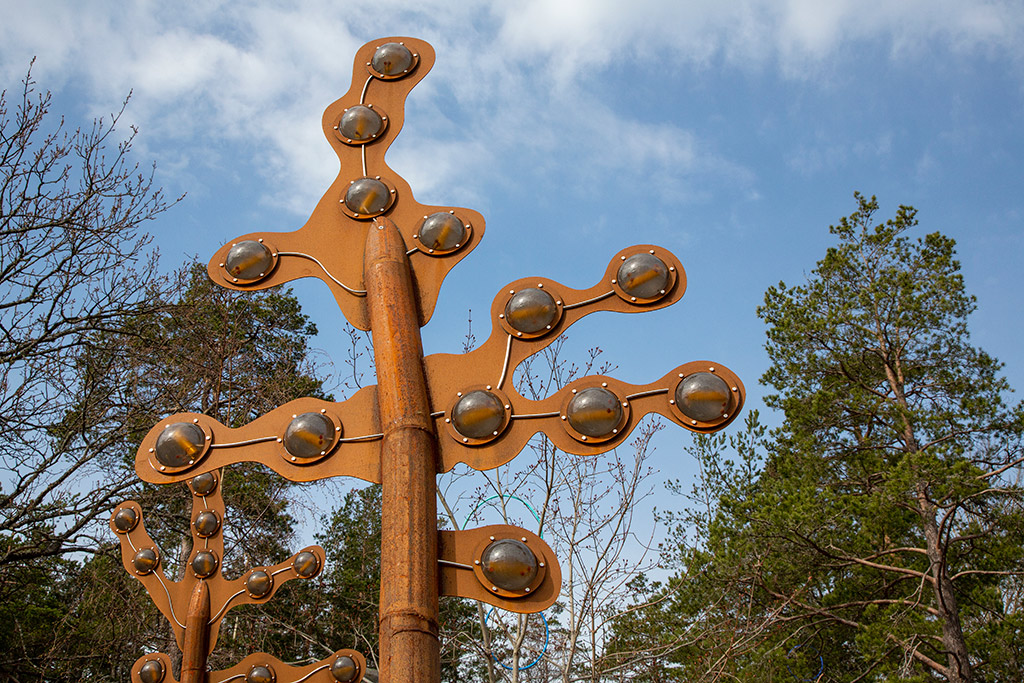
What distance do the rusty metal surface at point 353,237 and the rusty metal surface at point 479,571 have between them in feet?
2.16

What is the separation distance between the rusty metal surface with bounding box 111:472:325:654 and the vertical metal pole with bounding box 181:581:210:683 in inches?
0.4

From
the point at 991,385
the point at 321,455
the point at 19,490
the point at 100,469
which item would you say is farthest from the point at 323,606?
the point at 321,455

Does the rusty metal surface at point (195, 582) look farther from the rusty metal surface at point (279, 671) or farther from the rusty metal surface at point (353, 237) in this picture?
the rusty metal surface at point (353, 237)

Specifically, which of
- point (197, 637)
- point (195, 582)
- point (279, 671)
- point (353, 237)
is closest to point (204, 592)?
point (195, 582)

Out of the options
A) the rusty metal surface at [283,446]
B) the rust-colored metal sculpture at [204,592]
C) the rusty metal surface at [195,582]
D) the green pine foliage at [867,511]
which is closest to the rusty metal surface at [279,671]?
the rust-colored metal sculpture at [204,592]

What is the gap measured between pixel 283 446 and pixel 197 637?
203cm

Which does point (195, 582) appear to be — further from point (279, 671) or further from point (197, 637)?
point (279, 671)

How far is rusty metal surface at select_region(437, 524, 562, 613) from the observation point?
2072 mm

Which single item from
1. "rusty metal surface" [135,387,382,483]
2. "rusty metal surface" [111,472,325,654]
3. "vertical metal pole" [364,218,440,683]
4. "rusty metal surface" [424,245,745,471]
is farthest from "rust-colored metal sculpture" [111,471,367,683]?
"rusty metal surface" [424,245,745,471]

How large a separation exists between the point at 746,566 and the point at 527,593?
10.7 meters

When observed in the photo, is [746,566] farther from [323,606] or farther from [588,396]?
[588,396]

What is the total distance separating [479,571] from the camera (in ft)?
6.86

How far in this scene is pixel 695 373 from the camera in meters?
2.17

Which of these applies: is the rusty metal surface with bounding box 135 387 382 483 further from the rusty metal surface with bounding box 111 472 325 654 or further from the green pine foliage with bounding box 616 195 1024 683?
the green pine foliage with bounding box 616 195 1024 683
